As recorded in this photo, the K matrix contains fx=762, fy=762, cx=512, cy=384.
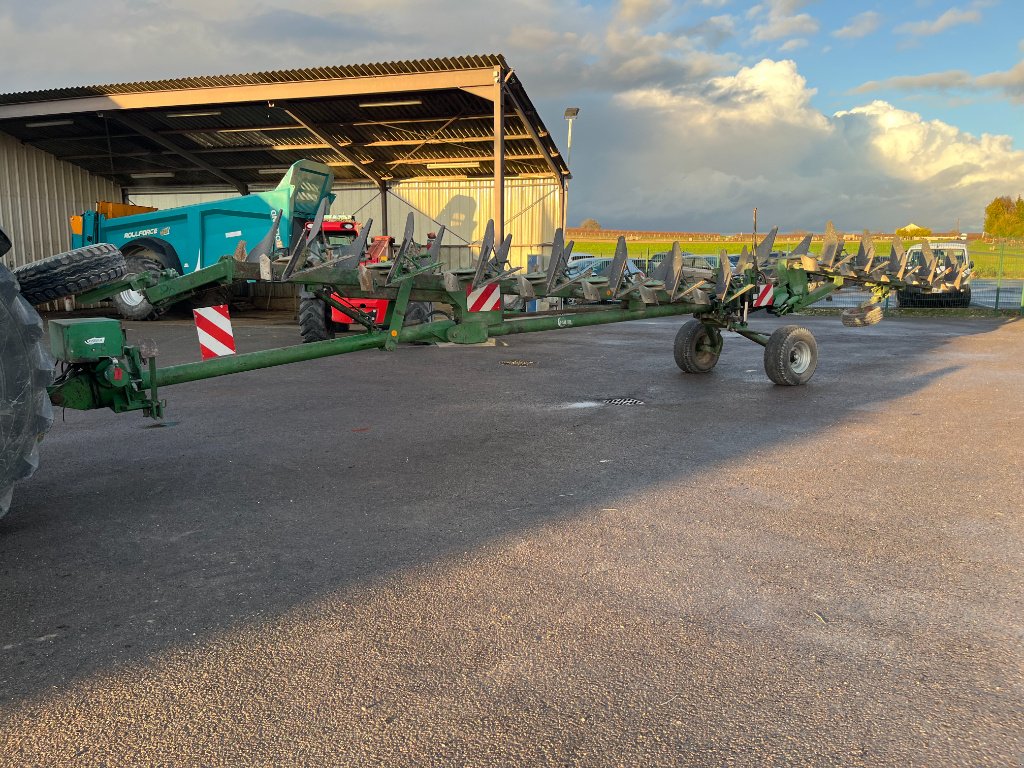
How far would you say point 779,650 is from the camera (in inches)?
119

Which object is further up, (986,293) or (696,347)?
(986,293)

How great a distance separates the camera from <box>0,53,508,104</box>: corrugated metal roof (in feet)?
54.9

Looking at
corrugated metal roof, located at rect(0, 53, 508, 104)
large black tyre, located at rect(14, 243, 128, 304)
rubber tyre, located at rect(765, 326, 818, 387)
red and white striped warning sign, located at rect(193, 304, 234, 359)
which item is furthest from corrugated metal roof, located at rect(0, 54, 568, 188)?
large black tyre, located at rect(14, 243, 128, 304)

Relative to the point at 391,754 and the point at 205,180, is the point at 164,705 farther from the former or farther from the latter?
the point at 205,180

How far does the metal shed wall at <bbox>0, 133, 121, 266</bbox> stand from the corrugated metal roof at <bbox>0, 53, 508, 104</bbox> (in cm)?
328

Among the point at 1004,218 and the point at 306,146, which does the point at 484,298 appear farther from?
the point at 1004,218

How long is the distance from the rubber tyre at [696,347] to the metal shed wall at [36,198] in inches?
809

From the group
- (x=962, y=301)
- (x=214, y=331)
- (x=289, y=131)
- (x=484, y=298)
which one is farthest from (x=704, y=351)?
(x=289, y=131)

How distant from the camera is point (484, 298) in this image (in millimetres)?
6379

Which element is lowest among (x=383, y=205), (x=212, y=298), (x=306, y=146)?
(x=212, y=298)

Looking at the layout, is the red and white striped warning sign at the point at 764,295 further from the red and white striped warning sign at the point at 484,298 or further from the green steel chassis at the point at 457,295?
the red and white striped warning sign at the point at 484,298

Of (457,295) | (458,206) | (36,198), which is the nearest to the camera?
(457,295)

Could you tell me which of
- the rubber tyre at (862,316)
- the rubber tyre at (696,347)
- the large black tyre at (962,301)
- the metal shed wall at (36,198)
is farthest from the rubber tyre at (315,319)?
the large black tyre at (962,301)

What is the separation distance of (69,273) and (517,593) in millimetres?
3221
